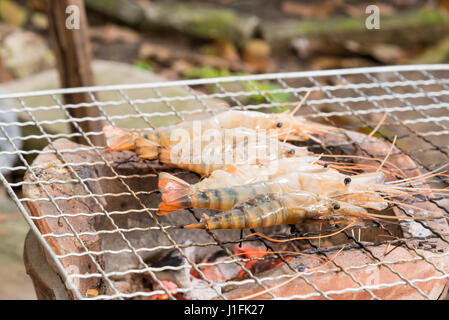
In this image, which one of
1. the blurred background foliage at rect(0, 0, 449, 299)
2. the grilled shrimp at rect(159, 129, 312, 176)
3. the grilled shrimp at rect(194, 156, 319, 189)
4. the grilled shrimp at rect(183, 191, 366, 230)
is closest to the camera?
the grilled shrimp at rect(183, 191, 366, 230)

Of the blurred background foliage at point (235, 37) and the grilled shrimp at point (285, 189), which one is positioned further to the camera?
the blurred background foliage at point (235, 37)

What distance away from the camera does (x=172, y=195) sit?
2.98 m

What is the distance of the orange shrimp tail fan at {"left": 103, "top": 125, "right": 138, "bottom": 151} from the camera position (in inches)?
138

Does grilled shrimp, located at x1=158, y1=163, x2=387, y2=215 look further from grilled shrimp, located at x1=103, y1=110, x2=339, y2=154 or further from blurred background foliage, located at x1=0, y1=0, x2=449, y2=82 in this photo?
blurred background foliage, located at x1=0, y1=0, x2=449, y2=82

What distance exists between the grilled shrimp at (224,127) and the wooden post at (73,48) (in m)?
1.55

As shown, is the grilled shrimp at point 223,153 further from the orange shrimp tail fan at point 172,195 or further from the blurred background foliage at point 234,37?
the blurred background foliage at point 234,37

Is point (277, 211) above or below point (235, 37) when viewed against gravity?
below

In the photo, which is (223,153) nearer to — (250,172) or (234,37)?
(250,172)

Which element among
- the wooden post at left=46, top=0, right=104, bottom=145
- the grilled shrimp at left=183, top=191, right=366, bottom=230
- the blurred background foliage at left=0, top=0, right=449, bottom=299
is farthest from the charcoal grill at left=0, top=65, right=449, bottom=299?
the blurred background foliage at left=0, top=0, right=449, bottom=299

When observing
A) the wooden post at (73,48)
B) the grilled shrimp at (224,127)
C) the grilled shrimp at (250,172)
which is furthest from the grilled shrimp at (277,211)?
the wooden post at (73,48)

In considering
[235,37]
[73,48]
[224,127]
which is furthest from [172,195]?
[235,37]

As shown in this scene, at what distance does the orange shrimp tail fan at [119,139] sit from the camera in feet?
11.5

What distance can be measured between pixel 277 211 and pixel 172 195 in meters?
0.53

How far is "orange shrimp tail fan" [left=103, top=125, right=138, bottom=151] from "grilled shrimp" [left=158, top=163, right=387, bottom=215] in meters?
0.55
